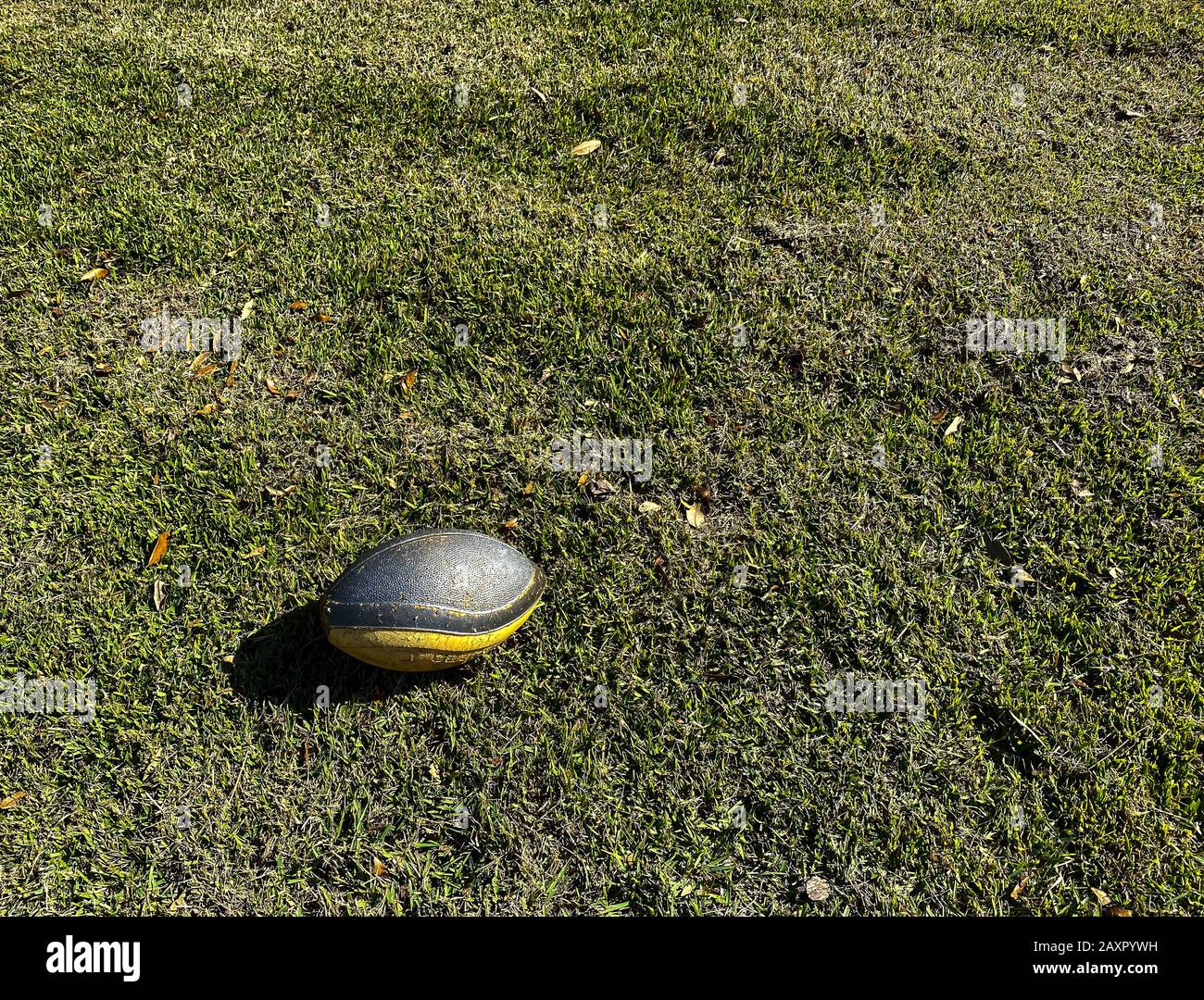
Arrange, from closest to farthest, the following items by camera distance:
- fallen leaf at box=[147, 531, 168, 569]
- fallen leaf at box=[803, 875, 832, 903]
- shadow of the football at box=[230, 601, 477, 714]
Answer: fallen leaf at box=[803, 875, 832, 903]
shadow of the football at box=[230, 601, 477, 714]
fallen leaf at box=[147, 531, 168, 569]

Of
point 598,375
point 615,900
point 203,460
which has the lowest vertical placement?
point 615,900

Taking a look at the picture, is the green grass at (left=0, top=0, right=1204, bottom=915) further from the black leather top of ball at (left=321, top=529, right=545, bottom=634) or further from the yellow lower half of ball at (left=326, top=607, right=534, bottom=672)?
the black leather top of ball at (left=321, top=529, right=545, bottom=634)

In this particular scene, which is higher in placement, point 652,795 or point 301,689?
point 301,689

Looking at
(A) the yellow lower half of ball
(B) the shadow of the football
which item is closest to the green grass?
(B) the shadow of the football

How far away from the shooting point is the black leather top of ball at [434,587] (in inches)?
112

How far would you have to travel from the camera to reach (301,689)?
3139 millimetres

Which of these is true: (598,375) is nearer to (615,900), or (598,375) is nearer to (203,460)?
(203,460)

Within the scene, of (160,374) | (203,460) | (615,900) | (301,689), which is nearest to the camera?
(615,900)

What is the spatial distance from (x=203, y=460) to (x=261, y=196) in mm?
1933

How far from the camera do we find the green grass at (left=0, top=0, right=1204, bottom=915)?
286 centimetres

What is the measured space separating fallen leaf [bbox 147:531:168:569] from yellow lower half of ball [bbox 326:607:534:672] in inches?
38.9

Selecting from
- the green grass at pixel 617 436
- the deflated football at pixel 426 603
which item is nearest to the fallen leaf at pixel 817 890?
the green grass at pixel 617 436
